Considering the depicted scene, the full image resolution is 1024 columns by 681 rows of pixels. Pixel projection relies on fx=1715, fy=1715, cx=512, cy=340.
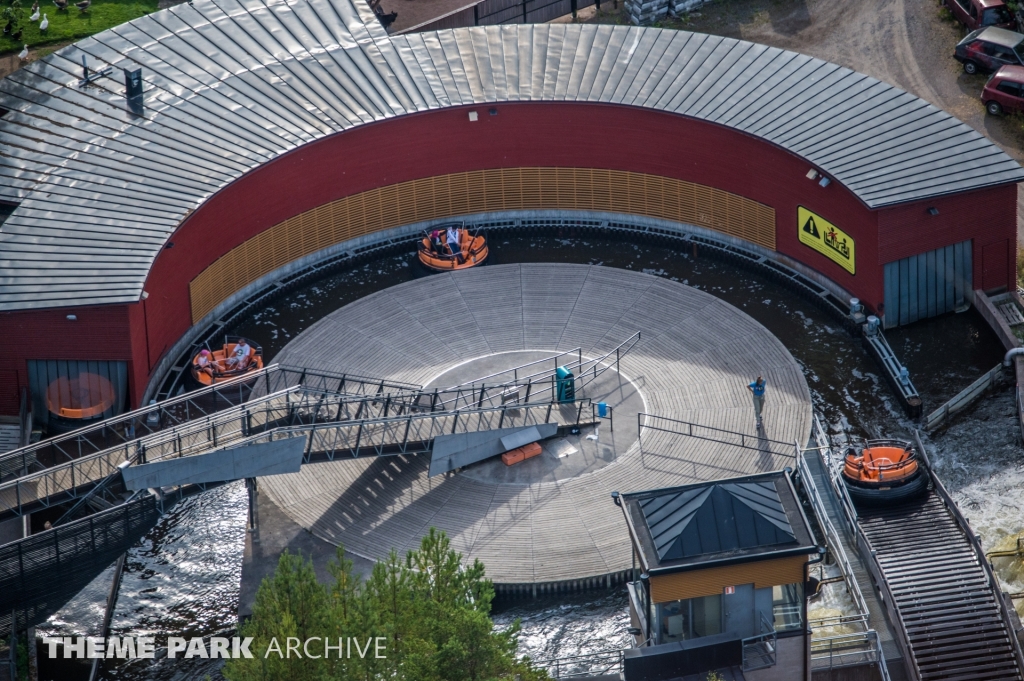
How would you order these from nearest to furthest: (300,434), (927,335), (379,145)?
(300,434), (927,335), (379,145)

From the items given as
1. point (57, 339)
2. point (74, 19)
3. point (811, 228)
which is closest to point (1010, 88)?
point (811, 228)

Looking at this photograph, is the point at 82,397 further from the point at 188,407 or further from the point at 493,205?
the point at 493,205

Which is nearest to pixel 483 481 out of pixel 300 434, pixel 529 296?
pixel 300 434

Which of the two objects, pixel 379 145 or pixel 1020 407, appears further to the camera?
pixel 379 145

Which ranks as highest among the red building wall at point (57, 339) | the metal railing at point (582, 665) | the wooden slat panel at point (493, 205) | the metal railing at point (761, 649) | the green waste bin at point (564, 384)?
the wooden slat panel at point (493, 205)

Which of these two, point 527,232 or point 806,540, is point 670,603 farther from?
point 527,232

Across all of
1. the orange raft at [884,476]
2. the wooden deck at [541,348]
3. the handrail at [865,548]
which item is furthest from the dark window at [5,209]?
the orange raft at [884,476]

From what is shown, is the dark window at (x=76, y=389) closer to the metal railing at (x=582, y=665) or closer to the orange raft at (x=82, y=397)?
the orange raft at (x=82, y=397)
